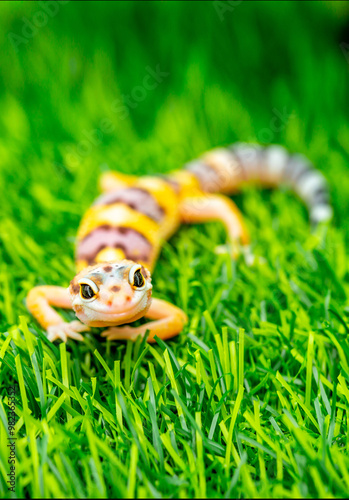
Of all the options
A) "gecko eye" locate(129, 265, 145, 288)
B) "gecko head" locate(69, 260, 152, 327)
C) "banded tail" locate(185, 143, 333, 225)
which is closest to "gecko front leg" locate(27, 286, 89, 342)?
"gecko head" locate(69, 260, 152, 327)

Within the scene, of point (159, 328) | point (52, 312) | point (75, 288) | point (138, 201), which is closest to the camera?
point (75, 288)

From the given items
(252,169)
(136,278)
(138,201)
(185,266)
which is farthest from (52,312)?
(252,169)

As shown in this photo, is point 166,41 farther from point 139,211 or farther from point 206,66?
point 139,211

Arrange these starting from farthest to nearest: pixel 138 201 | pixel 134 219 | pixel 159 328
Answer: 1. pixel 138 201
2. pixel 134 219
3. pixel 159 328

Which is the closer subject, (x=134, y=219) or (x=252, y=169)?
(x=134, y=219)

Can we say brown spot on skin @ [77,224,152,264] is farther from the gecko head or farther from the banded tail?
the banded tail

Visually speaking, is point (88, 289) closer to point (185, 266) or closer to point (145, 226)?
point (185, 266)

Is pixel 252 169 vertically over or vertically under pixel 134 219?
over

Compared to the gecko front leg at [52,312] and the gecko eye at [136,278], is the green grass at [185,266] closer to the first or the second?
the gecko front leg at [52,312]
